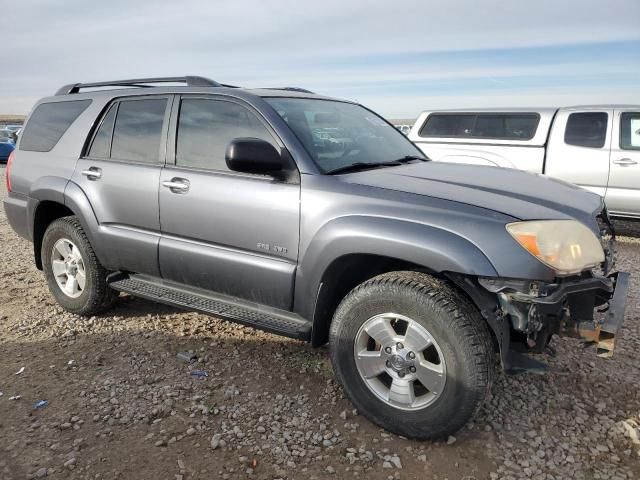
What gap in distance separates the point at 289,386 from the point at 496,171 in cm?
201

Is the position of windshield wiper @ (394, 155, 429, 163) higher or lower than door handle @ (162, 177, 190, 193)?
higher

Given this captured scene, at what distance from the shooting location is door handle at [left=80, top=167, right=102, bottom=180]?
3.89 m

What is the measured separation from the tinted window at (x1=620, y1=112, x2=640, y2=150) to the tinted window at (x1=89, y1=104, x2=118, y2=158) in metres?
6.52

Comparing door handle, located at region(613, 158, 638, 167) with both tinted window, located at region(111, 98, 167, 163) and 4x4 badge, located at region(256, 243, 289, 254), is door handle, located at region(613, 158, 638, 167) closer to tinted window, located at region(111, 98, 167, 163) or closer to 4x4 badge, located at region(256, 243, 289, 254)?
4x4 badge, located at region(256, 243, 289, 254)

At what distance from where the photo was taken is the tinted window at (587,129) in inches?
287

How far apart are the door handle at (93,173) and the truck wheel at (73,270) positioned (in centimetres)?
44

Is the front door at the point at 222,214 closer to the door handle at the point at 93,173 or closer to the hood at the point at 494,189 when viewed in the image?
the hood at the point at 494,189

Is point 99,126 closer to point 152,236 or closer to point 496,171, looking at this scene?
point 152,236

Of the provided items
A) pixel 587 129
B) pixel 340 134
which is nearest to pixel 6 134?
pixel 587 129

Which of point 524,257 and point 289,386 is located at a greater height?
point 524,257

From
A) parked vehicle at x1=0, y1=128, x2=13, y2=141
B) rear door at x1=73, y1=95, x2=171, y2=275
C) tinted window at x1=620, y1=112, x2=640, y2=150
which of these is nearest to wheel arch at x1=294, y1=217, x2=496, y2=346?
rear door at x1=73, y1=95, x2=171, y2=275

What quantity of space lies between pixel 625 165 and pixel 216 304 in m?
6.19

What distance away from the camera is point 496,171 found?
3.61 metres

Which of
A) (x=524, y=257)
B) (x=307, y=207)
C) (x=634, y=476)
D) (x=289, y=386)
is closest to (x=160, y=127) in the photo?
(x=307, y=207)
